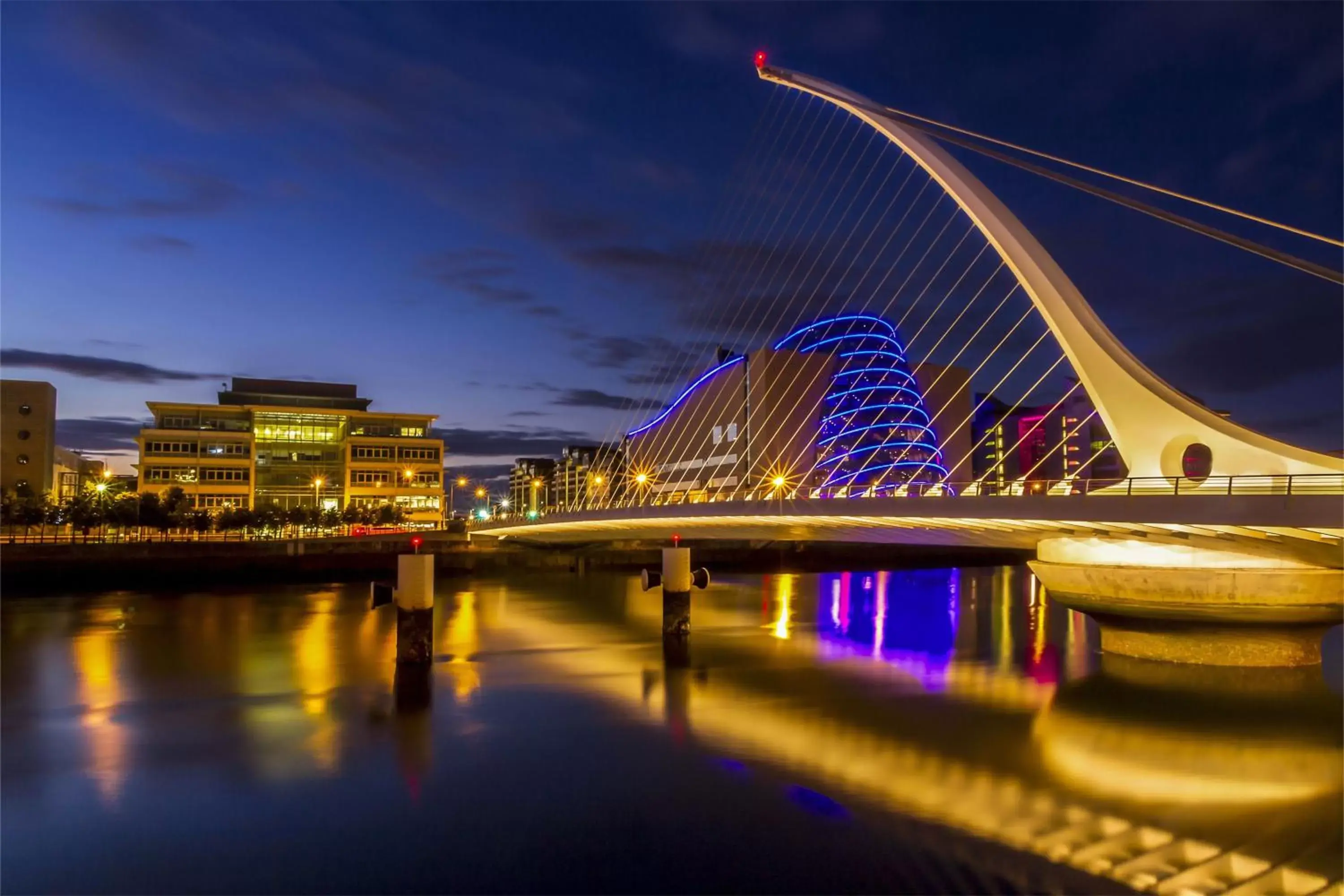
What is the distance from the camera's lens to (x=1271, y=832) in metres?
9.27

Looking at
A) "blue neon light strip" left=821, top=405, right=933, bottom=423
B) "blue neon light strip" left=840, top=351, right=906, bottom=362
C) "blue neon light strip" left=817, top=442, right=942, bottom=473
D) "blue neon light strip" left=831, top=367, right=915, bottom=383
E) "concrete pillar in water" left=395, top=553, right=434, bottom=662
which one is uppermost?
"blue neon light strip" left=840, top=351, right=906, bottom=362

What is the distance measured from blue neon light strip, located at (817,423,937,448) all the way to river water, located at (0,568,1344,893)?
83.9ft

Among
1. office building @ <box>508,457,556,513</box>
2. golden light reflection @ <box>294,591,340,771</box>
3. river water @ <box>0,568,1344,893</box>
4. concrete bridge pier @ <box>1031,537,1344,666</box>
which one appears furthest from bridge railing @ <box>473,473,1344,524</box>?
office building @ <box>508,457,556,513</box>

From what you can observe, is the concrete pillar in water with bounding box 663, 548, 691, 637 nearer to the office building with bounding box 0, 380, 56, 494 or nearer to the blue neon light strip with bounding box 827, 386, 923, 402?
the blue neon light strip with bounding box 827, 386, 923, 402

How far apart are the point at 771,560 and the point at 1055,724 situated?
34.3m

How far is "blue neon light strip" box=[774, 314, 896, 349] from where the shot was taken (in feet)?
189

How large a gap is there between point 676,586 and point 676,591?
0.17 meters

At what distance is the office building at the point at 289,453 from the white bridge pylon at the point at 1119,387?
49.5m

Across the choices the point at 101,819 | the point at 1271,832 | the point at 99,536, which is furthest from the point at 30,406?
the point at 1271,832

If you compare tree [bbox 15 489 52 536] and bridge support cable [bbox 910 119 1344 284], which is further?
tree [bbox 15 489 52 536]

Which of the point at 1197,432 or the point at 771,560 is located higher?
the point at 1197,432

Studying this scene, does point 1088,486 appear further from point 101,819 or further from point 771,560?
point 771,560

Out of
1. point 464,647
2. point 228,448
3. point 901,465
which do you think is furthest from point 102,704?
point 228,448

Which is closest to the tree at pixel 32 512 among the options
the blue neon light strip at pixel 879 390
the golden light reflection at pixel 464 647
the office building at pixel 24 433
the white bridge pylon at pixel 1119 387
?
the office building at pixel 24 433
